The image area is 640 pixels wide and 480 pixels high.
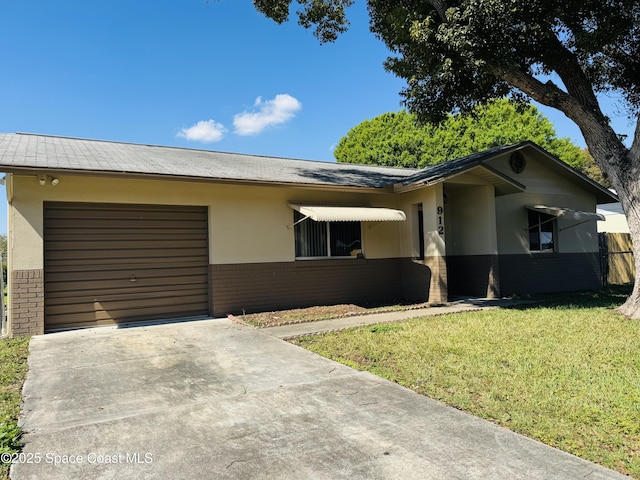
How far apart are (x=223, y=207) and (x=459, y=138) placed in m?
24.9

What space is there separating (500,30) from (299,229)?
21.4ft

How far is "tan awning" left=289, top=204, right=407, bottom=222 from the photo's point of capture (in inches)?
429

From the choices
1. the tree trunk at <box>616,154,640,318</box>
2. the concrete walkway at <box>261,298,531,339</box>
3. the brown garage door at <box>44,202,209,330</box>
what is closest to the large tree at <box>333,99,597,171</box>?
the concrete walkway at <box>261,298,531,339</box>

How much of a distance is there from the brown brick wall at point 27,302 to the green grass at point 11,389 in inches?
10.0

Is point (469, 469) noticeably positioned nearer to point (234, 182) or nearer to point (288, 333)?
point (288, 333)

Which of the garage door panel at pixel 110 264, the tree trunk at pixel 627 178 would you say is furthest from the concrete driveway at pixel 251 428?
the tree trunk at pixel 627 178

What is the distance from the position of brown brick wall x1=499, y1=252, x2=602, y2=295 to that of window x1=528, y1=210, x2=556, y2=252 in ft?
0.99

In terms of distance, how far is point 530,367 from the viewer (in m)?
5.96

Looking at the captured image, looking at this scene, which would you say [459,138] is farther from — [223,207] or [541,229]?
[223,207]

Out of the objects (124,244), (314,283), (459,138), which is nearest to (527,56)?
(314,283)

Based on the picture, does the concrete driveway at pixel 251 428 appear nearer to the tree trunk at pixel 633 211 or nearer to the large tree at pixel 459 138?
the tree trunk at pixel 633 211

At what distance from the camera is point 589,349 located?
22.3 feet

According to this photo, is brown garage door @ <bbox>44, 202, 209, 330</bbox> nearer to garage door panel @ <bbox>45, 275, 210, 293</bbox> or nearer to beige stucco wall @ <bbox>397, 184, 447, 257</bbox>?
garage door panel @ <bbox>45, 275, 210, 293</bbox>

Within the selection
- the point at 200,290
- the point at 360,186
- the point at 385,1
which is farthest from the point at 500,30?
the point at 200,290
